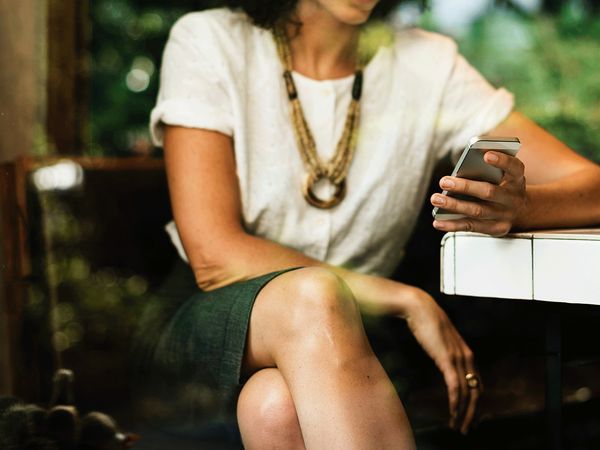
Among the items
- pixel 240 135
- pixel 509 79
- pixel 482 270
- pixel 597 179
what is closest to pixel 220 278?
pixel 240 135

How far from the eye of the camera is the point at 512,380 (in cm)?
103

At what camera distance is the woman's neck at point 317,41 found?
984 millimetres

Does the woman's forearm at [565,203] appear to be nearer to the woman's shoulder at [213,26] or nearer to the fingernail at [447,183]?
the fingernail at [447,183]

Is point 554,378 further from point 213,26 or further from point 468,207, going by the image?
point 213,26

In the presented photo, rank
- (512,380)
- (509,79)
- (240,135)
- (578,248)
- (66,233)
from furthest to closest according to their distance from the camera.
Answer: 1. (66,233)
2. (509,79)
3. (512,380)
4. (240,135)
5. (578,248)

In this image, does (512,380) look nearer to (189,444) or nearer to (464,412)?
(464,412)

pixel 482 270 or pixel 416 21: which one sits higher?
pixel 416 21

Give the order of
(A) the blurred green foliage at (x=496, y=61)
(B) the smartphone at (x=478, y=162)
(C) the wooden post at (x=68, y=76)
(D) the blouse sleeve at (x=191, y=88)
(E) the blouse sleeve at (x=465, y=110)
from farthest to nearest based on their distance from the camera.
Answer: (C) the wooden post at (x=68, y=76)
(A) the blurred green foliage at (x=496, y=61)
(E) the blouse sleeve at (x=465, y=110)
(D) the blouse sleeve at (x=191, y=88)
(B) the smartphone at (x=478, y=162)

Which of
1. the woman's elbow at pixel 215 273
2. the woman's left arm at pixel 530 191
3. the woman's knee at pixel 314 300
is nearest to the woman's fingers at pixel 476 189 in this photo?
the woman's left arm at pixel 530 191

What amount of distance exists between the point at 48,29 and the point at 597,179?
2.49 feet

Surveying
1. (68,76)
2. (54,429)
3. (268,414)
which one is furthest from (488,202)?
(68,76)

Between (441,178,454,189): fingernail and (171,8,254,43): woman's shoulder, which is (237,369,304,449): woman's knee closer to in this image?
(441,178,454,189): fingernail

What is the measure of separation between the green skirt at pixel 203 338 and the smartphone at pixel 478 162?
0.51 feet

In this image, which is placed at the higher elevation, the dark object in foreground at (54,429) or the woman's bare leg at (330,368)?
the woman's bare leg at (330,368)
